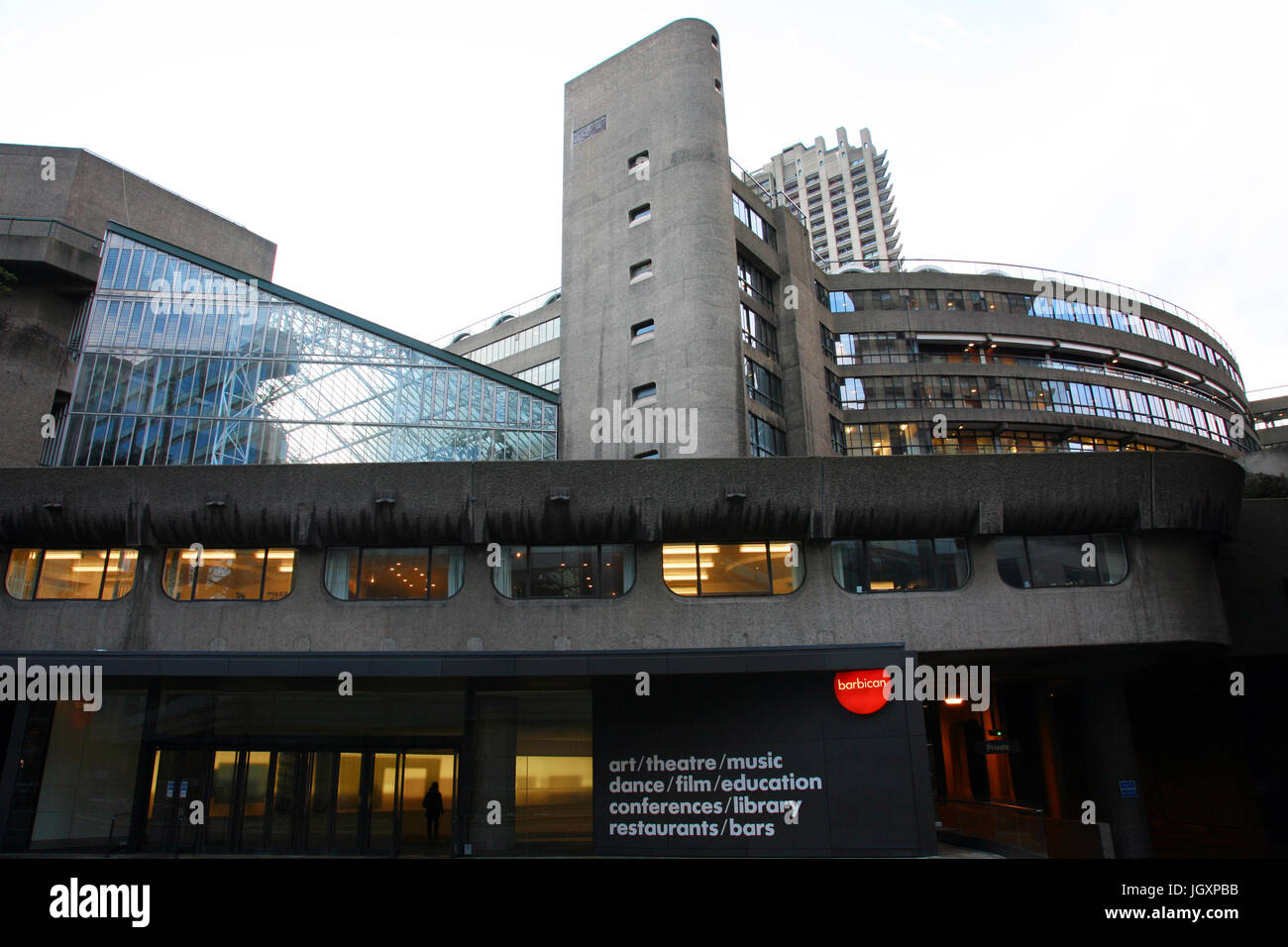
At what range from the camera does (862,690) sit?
2061 cm

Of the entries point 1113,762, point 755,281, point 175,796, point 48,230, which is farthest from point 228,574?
point 755,281

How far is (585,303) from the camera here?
40750mm

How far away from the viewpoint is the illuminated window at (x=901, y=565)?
73.8ft

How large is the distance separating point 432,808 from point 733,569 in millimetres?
10809

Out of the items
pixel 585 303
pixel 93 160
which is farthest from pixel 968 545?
→ pixel 93 160

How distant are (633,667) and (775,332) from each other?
29869 millimetres

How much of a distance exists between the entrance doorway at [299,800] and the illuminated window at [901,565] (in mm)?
12436

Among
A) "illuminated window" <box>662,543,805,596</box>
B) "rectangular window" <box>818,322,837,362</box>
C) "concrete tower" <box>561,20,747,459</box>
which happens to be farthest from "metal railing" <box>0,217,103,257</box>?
"rectangular window" <box>818,322,837,362</box>

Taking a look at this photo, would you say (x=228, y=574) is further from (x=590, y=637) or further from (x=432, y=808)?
(x=590, y=637)

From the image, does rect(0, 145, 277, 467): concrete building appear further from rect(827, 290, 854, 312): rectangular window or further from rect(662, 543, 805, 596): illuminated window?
rect(827, 290, 854, 312): rectangular window

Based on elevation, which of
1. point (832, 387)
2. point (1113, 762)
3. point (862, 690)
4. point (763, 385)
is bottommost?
point (1113, 762)

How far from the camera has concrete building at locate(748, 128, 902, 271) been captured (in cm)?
16612

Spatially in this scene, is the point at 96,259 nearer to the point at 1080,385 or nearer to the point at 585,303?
the point at 585,303

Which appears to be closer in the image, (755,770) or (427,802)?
(755,770)
